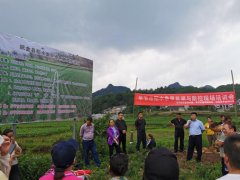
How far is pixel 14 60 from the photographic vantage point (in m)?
4.27

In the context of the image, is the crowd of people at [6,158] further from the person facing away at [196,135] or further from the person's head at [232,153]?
the person facing away at [196,135]

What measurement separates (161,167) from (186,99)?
32.5ft

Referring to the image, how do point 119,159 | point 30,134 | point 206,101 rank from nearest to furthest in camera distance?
point 119,159
point 206,101
point 30,134

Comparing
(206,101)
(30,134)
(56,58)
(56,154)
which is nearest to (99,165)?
(56,58)

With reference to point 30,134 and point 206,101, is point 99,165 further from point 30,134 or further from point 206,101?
point 30,134

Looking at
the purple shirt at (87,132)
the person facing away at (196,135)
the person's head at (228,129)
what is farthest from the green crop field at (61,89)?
the person's head at (228,129)

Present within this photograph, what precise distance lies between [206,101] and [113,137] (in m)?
6.58

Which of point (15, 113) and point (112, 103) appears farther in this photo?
point (112, 103)

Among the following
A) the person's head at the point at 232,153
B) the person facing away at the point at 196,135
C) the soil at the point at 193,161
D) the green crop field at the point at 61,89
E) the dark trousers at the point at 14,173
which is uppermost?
the green crop field at the point at 61,89

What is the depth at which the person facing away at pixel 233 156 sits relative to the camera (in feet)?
4.59

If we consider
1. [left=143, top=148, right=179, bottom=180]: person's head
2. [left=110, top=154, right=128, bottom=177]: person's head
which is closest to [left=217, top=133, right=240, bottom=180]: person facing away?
[left=143, top=148, right=179, bottom=180]: person's head

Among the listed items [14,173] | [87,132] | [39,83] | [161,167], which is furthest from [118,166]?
[87,132]

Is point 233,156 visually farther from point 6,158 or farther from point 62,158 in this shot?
point 6,158

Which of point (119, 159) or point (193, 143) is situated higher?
point (119, 159)
